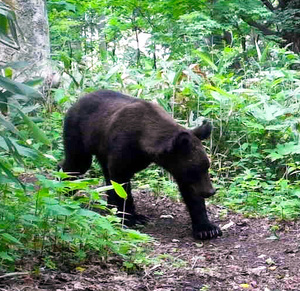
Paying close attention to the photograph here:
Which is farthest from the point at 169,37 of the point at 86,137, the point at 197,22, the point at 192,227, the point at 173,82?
the point at 192,227

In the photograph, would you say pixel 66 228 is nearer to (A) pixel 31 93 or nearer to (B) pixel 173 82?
(A) pixel 31 93

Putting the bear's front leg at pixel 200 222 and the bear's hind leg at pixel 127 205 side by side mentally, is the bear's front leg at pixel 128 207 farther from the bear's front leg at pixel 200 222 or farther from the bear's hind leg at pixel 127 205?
the bear's front leg at pixel 200 222

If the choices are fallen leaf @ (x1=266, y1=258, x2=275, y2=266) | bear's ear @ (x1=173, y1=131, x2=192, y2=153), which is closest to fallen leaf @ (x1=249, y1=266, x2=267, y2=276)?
fallen leaf @ (x1=266, y1=258, x2=275, y2=266)

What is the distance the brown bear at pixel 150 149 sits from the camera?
Answer: 241 inches

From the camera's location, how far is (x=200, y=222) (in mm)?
6145

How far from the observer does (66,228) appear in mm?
4195

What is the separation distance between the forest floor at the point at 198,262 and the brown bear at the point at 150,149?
1.10ft

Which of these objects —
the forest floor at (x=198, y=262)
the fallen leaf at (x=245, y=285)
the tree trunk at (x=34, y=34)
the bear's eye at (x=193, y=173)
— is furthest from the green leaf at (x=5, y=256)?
the tree trunk at (x=34, y=34)

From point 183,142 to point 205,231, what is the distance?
94 cm

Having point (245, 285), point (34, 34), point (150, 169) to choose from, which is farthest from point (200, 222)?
point (34, 34)

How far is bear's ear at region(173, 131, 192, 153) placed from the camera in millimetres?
5989

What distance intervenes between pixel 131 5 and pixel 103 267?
13.4 meters

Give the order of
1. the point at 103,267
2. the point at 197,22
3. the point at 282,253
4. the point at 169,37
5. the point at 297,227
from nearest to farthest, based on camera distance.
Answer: the point at 103,267
the point at 282,253
the point at 297,227
the point at 197,22
the point at 169,37

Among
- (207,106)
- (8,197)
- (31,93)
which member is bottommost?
(207,106)
